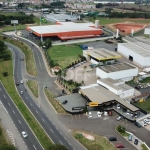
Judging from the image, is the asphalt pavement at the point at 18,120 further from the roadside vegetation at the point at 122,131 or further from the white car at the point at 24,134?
the roadside vegetation at the point at 122,131

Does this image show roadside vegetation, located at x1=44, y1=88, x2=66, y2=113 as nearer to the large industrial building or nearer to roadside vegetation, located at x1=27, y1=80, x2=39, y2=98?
roadside vegetation, located at x1=27, y1=80, x2=39, y2=98

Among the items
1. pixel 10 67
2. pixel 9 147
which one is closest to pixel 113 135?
pixel 9 147

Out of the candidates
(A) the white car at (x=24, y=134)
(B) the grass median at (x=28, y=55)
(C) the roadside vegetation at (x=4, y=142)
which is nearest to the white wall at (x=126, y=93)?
(A) the white car at (x=24, y=134)

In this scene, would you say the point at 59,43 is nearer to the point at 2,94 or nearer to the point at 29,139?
the point at 2,94

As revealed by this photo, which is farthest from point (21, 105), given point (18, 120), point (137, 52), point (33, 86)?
point (137, 52)

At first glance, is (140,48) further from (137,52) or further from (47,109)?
(47,109)

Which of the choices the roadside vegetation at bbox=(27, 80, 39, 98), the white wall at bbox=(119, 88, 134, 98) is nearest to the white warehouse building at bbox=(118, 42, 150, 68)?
the white wall at bbox=(119, 88, 134, 98)
